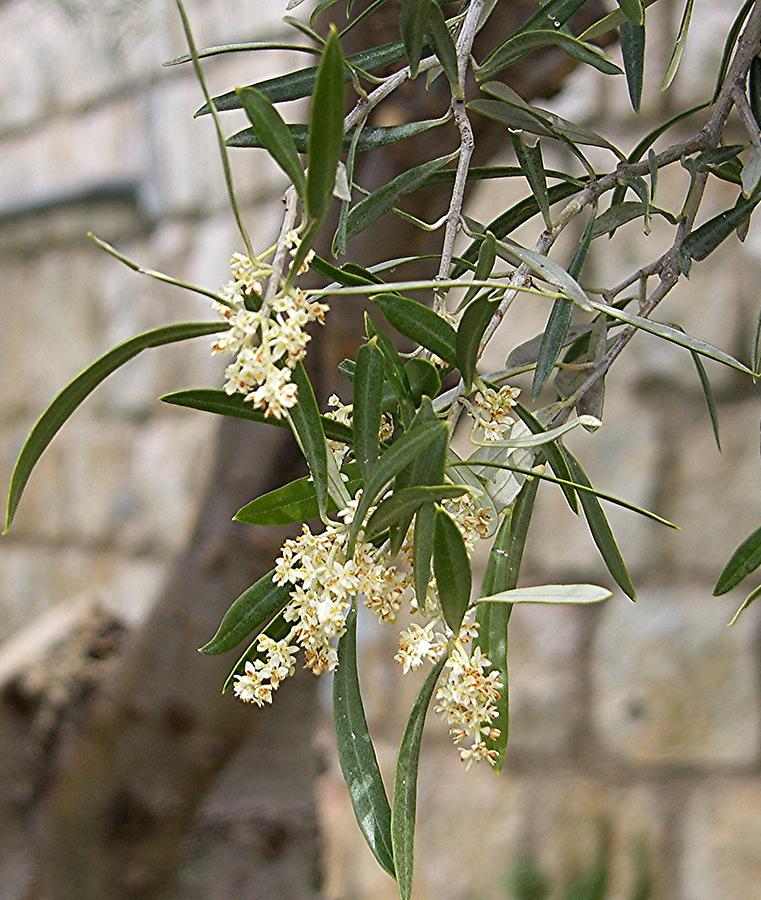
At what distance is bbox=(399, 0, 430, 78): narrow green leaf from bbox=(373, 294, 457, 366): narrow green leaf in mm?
82

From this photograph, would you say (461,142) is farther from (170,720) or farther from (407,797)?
(170,720)

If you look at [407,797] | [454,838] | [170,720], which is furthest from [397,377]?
[454,838]

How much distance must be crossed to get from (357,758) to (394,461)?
0.10 m

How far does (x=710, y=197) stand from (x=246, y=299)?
1.30m

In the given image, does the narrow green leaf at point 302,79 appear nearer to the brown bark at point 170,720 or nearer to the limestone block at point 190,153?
the brown bark at point 170,720

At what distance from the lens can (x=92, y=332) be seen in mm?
2709

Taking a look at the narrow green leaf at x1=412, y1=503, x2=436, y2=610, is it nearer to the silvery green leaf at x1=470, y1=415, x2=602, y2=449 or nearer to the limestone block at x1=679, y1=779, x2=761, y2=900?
the silvery green leaf at x1=470, y1=415, x2=602, y2=449

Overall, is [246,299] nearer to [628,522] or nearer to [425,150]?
[425,150]

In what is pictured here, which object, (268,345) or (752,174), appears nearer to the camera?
(268,345)

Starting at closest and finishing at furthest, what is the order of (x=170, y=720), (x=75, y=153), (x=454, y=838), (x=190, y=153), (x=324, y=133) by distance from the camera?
1. (x=324, y=133)
2. (x=170, y=720)
3. (x=454, y=838)
4. (x=190, y=153)
5. (x=75, y=153)

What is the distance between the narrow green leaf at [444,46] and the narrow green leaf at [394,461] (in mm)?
114

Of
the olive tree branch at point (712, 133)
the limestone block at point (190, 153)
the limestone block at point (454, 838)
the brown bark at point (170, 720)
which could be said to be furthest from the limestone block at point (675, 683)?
the olive tree branch at point (712, 133)

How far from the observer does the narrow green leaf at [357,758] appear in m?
0.36

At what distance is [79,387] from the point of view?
0.32 meters
